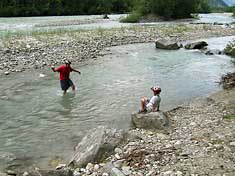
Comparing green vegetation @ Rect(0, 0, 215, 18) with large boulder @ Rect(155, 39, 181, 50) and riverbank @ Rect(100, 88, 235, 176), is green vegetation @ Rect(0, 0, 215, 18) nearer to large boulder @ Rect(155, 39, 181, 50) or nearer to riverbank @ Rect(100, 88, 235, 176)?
large boulder @ Rect(155, 39, 181, 50)

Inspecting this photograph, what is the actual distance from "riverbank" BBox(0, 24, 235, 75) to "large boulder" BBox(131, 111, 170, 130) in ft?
40.7

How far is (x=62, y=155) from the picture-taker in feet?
38.3

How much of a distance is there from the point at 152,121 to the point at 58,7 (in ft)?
321

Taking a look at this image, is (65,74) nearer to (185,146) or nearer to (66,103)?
(66,103)

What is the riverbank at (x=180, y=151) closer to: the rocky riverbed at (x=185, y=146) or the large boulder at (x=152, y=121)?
the rocky riverbed at (x=185, y=146)

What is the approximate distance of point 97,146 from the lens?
34.9ft

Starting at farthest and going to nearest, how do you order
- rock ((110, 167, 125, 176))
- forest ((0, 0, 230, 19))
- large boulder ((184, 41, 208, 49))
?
forest ((0, 0, 230, 19))
large boulder ((184, 41, 208, 49))
rock ((110, 167, 125, 176))

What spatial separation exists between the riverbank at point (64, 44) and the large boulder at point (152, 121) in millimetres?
12398

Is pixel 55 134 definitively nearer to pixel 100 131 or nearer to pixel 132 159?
pixel 100 131

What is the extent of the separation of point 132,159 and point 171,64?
20338mm

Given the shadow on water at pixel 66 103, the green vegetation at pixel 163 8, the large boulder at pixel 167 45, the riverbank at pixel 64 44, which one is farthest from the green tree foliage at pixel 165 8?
the shadow on water at pixel 66 103

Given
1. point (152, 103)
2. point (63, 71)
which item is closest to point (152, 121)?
point (152, 103)

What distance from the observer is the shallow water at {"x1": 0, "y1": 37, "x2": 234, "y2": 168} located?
12.9 meters

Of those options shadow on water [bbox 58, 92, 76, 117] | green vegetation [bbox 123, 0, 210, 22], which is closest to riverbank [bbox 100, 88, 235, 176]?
shadow on water [bbox 58, 92, 76, 117]
